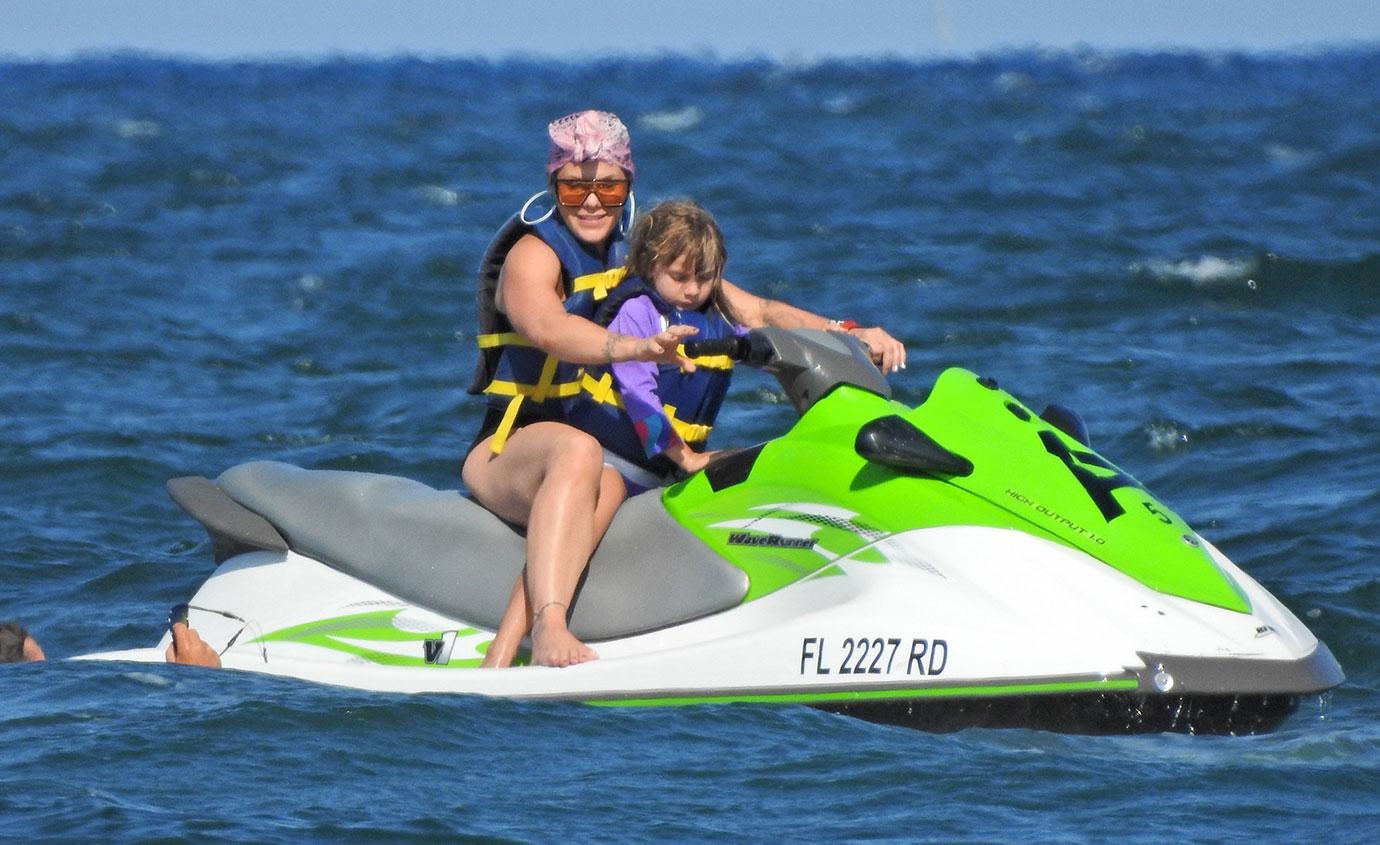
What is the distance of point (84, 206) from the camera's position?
1894 cm

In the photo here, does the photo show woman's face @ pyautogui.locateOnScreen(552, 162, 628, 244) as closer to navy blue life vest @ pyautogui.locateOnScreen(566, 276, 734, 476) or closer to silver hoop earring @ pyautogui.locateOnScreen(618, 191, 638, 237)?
silver hoop earring @ pyautogui.locateOnScreen(618, 191, 638, 237)

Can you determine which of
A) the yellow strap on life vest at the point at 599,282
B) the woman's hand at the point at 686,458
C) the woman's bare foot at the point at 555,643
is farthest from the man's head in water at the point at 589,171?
the woman's bare foot at the point at 555,643

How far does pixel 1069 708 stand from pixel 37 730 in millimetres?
2552

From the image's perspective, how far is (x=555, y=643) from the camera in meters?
5.20

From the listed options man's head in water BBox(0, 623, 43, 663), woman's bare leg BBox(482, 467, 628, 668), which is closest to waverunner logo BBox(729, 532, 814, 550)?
woman's bare leg BBox(482, 467, 628, 668)

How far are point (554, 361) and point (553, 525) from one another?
1.69 ft

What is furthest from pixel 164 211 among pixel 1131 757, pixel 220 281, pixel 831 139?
pixel 1131 757

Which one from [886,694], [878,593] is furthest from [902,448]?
[886,694]

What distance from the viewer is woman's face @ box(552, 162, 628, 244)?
5.47 metres

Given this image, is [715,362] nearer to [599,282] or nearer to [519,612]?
[599,282]

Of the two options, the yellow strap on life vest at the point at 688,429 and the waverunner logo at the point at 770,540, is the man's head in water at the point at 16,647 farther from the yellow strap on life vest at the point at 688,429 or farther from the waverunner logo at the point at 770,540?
the waverunner logo at the point at 770,540

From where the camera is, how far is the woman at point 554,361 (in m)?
5.25

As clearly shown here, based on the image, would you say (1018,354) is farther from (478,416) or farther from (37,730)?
(37,730)

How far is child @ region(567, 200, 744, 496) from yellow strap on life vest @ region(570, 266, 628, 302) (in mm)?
92
